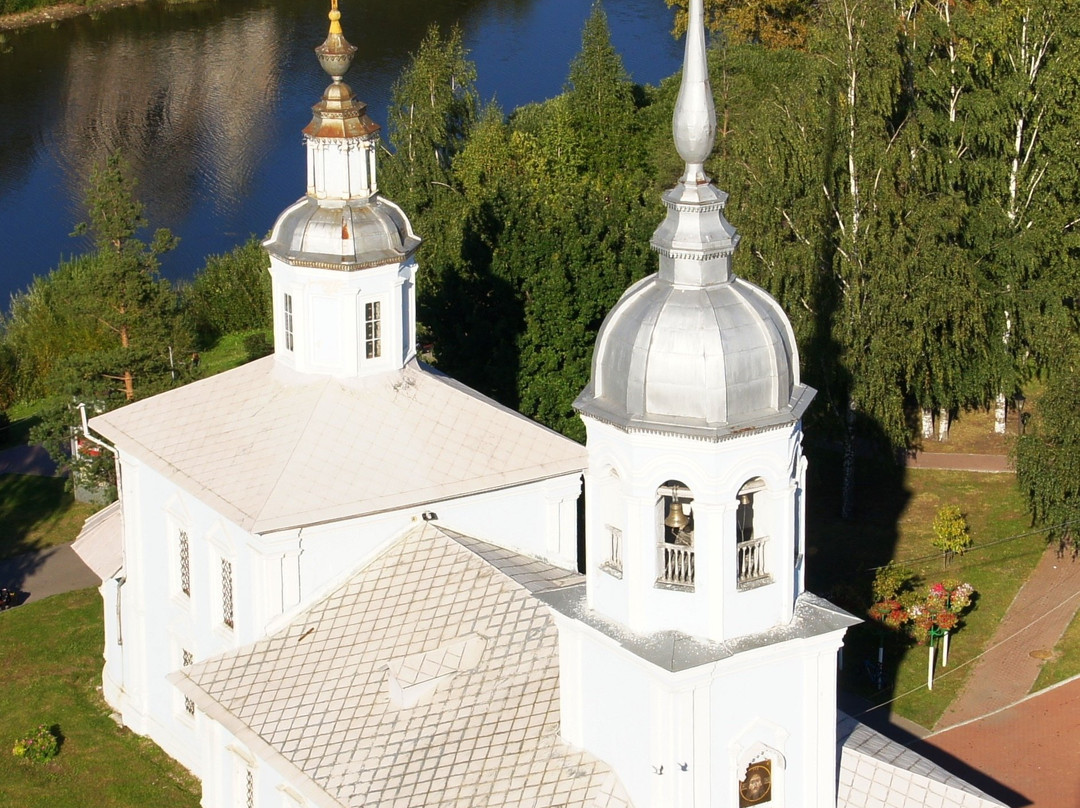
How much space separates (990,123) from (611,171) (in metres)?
15.9

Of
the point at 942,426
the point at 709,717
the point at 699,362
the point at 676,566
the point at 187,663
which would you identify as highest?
the point at 699,362

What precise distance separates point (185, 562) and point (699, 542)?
31.8 ft

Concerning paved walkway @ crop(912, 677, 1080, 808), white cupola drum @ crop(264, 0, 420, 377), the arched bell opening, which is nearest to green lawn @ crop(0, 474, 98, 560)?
white cupola drum @ crop(264, 0, 420, 377)

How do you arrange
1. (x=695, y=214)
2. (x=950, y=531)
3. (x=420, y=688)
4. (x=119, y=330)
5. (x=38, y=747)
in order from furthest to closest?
(x=119, y=330)
(x=950, y=531)
(x=38, y=747)
(x=420, y=688)
(x=695, y=214)

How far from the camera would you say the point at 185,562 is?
79.5ft

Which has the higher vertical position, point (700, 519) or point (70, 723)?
point (700, 519)

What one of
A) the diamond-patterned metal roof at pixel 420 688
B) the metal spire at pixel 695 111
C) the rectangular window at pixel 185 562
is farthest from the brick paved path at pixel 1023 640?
the metal spire at pixel 695 111

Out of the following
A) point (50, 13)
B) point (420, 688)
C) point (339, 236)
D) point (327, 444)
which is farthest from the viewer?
point (50, 13)

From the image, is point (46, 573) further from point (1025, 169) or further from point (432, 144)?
point (1025, 169)

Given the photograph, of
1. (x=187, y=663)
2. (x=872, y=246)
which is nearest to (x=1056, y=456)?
(x=872, y=246)

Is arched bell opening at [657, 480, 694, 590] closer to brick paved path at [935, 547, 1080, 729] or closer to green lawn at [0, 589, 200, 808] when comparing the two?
green lawn at [0, 589, 200, 808]

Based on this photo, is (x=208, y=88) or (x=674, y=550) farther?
(x=208, y=88)

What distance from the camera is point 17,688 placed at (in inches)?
1093

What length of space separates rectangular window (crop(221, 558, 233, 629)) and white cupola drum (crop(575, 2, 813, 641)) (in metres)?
7.29
